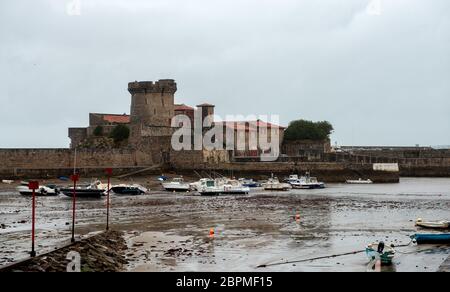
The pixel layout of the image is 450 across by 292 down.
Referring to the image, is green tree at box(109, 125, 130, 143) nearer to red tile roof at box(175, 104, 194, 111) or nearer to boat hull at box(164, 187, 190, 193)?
red tile roof at box(175, 104, 194, 111)

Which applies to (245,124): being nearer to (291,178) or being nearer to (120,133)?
(120,133)

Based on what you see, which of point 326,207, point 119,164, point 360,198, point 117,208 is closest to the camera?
point 117,208

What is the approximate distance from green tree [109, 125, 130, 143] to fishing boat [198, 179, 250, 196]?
1728cm

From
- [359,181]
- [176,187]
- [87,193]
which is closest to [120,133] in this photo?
[176,187]

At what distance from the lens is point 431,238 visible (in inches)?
680

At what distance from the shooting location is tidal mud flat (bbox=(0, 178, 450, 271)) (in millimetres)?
13988

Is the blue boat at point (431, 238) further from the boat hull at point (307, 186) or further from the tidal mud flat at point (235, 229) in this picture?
the boat hull at point (307, 186)

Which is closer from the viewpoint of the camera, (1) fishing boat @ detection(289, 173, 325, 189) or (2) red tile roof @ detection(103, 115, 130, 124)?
(1) fishing boat @ detection(289, 173, 325, 189)

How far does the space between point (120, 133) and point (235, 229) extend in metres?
36.7

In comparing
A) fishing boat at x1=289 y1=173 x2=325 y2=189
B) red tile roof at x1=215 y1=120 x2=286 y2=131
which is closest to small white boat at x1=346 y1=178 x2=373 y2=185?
fishing boat at x1=289 y1=173 x2=325 y2=189

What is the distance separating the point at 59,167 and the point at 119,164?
16.9 ft

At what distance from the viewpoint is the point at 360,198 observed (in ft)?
115
